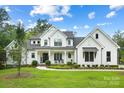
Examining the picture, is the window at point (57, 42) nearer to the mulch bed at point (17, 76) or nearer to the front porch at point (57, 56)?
the front porch at point (57, 56)

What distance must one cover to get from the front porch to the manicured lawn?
4.41 metres

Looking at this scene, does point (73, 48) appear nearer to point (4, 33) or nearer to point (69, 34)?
point (69, 34)

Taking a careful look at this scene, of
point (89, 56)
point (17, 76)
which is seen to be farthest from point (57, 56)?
point (17, 76)

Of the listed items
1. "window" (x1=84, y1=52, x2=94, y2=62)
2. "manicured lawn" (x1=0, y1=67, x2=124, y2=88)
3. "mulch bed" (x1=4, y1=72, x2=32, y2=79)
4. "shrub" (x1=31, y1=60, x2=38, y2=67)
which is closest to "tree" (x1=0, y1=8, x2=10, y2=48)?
"manicured lawn" (x1=0, y1=67, x2=124, y2=88)

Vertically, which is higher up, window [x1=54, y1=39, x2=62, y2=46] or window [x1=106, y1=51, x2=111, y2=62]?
window [x1=54, y1=39, x2=62, y2=46]

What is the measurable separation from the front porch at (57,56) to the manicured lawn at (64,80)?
4.41 meters

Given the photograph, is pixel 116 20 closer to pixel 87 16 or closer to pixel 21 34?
pixel 87 16

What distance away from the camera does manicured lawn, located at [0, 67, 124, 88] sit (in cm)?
1288

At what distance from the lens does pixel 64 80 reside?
13.4 metres

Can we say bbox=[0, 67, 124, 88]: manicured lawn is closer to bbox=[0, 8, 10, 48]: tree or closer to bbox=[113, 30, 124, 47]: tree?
bbox=[0, 8, 10, 48]: tree

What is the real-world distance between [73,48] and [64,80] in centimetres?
795

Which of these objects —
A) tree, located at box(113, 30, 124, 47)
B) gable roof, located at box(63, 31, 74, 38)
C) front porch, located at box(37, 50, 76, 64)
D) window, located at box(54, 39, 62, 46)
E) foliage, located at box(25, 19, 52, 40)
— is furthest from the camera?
window, located at box(54, 39, 62, 46)

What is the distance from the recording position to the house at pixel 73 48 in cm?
1961
